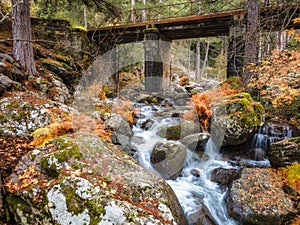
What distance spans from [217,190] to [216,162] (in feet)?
3.96

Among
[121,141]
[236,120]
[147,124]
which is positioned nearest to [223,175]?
[236,120]

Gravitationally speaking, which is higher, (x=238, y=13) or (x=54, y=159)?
(x=238, y=13)

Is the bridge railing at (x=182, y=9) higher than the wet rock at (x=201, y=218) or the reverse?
higher

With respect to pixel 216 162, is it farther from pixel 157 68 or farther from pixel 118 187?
pixel 157 68

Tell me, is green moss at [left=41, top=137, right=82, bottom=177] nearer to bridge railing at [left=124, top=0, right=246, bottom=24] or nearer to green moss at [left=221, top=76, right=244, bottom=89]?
green moss at [left=221, top=76, right=244, bottom=89]

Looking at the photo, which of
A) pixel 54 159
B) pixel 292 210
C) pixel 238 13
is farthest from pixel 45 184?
pixel 238 13

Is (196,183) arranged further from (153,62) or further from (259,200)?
(153,62)

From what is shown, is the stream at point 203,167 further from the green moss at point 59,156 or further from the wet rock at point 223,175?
the green moss at point 59,156

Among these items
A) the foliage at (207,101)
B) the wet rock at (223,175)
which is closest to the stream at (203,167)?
the wet rock at (223,175)

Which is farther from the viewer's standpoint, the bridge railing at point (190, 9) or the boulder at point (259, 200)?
the bridge railing at point (190, 9)

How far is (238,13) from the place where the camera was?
355 inches

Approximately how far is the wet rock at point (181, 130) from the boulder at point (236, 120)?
62 cm

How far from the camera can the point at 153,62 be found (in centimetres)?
1172

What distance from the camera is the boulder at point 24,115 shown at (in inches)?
161
